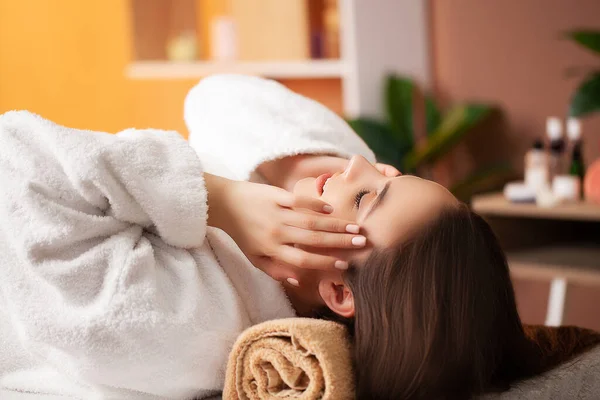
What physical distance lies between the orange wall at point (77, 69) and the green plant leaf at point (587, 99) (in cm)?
221

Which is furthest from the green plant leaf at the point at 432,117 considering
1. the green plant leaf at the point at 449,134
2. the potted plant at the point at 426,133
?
the green plant leaf at the point at 449,134

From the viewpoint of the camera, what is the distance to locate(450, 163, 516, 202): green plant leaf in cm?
287

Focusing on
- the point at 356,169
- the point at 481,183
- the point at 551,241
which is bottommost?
the point at 551,241

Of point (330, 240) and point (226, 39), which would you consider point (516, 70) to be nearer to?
point (226, 39)

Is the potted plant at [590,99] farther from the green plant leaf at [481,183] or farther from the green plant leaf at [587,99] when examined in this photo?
the green plant leaf at [481,183]

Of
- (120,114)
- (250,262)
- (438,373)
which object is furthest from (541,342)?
(120,114)

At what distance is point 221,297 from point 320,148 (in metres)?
0.40

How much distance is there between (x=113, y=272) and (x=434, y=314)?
0.42 metres

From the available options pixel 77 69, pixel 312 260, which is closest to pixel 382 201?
pixel 312 260

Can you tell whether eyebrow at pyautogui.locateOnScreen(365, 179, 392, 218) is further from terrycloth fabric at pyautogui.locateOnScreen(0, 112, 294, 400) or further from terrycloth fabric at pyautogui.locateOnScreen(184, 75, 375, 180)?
terrycloth fabric at pyautogui.locateOnScreen(184, 75, 375, 180)

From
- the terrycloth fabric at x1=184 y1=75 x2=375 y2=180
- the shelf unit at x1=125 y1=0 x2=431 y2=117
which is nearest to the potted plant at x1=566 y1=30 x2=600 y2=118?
the shelf unit at x1=125 y1=0 x2=431 y2=117

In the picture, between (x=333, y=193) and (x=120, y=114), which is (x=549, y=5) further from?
(x=120, y=114)

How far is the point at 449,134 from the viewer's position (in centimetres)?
288

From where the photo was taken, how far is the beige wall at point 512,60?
2.86 m
